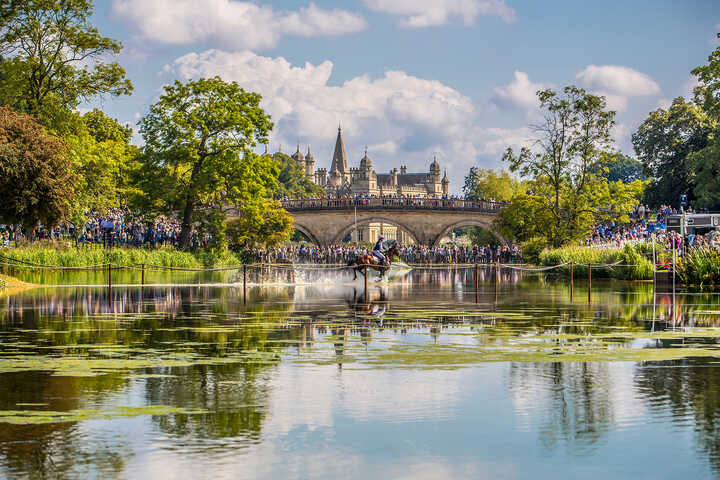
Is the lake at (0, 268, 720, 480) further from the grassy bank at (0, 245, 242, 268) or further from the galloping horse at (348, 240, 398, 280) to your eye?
the galloping horse at (348, 240, 398, 280)

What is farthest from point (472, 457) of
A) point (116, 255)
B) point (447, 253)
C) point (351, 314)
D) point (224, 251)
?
point (447, 253)

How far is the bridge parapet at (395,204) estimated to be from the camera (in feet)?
283

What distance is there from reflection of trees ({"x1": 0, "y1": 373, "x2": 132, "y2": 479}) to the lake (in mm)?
19

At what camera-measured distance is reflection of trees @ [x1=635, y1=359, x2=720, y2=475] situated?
711 centimetres

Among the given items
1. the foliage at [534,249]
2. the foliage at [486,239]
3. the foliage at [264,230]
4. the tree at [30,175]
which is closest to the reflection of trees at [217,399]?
the tree at [30,175]

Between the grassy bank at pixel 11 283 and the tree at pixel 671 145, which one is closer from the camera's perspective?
the grassy bank at pixel 11 283

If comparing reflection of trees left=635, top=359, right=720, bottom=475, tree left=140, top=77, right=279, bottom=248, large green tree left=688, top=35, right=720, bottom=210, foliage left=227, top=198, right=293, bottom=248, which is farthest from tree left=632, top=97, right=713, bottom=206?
reflection of trees left=635, top=359, right=720, bottom=475

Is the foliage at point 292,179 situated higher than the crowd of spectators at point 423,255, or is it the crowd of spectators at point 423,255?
the foliage at point 292,179

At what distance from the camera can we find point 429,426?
756cm

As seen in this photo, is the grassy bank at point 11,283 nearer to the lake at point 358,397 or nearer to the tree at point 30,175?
the tree at point 30,175

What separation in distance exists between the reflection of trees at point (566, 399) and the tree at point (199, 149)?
37148 millimetres

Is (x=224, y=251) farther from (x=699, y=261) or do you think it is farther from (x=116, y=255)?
(x=699, y=261)

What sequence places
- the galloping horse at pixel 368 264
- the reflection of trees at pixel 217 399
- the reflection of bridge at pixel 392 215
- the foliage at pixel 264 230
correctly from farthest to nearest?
the reflection of bridge at pixel 392 215
the foliage at pixel 264 230
the galloping horse at pixel 368 264
the reflection of trees at pixel 217 399

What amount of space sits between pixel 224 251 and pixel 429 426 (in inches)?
1656
